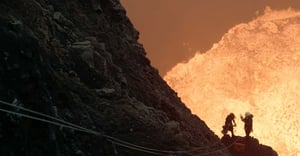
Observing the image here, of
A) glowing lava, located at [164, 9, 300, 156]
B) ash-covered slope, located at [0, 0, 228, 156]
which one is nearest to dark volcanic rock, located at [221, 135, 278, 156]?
ash-covered slope, located at [0, 0, 228, 156]

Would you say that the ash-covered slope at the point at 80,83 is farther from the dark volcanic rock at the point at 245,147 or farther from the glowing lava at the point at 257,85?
the glowing lava at the point at 257,85

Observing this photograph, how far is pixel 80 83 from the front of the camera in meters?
16.4

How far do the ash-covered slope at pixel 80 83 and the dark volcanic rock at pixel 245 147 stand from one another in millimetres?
1979

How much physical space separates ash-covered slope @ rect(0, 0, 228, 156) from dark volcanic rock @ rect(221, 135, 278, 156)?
1.98 metres

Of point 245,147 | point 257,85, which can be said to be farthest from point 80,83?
point 257,85

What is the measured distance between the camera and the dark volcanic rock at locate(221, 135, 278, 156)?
27.8 meters

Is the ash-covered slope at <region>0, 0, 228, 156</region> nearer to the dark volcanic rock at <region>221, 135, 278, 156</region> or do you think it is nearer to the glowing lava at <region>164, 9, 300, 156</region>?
the dark volcanic rock at <region>221, 135, 278, 156</region>

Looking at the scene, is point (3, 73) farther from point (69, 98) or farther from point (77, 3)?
point (77, 3)

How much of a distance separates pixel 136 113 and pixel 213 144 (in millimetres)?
8144

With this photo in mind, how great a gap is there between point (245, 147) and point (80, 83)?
47.2 feet

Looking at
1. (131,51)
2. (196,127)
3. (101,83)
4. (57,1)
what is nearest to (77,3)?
(57,1)

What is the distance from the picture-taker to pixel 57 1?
20.6m

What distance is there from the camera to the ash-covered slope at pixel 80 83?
10.8m

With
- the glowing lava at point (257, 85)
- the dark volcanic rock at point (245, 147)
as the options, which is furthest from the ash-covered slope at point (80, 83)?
the glowing lava at point (257, 85)
